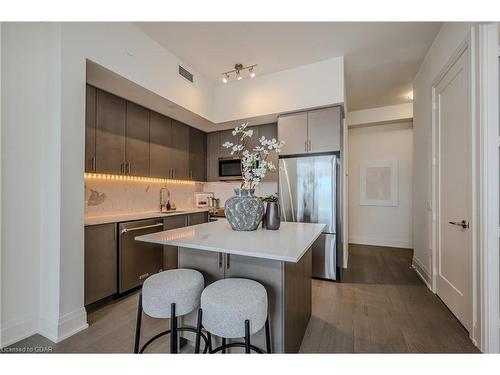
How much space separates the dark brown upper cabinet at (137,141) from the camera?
283cm

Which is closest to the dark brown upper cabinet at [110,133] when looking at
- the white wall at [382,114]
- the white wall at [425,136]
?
the white wall at [425,136]

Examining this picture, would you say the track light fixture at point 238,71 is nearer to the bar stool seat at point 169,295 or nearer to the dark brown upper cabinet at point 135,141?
the dark brown upper cabinet at point 135,141

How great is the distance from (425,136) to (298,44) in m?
1.98

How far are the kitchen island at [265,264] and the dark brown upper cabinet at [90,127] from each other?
1.47 meters

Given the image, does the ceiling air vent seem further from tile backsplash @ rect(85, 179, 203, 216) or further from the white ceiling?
tile backsplash @ rect(85, 179, 203, 216)

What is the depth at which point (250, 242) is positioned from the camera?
4.49 ft

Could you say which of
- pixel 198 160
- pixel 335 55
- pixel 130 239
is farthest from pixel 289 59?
pixel 130 239

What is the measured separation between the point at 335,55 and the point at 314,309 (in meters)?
2.99

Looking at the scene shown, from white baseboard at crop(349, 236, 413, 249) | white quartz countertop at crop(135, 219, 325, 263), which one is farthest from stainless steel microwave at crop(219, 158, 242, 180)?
white baseboard at crop(349, 236, 413, 249)

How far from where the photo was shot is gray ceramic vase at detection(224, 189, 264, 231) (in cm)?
170

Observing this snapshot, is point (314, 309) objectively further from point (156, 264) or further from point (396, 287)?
point (156, 264)

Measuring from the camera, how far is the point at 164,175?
3.37 m

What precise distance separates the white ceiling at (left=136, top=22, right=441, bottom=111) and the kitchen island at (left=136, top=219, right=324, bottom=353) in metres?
2.13

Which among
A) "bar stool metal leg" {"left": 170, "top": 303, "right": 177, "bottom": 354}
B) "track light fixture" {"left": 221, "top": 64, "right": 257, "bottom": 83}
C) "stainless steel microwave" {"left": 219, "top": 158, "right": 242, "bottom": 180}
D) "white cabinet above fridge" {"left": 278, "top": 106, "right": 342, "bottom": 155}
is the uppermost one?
"track light fixture" {"left": 221, "top": 64, "right": 257, "bottom": 83}
